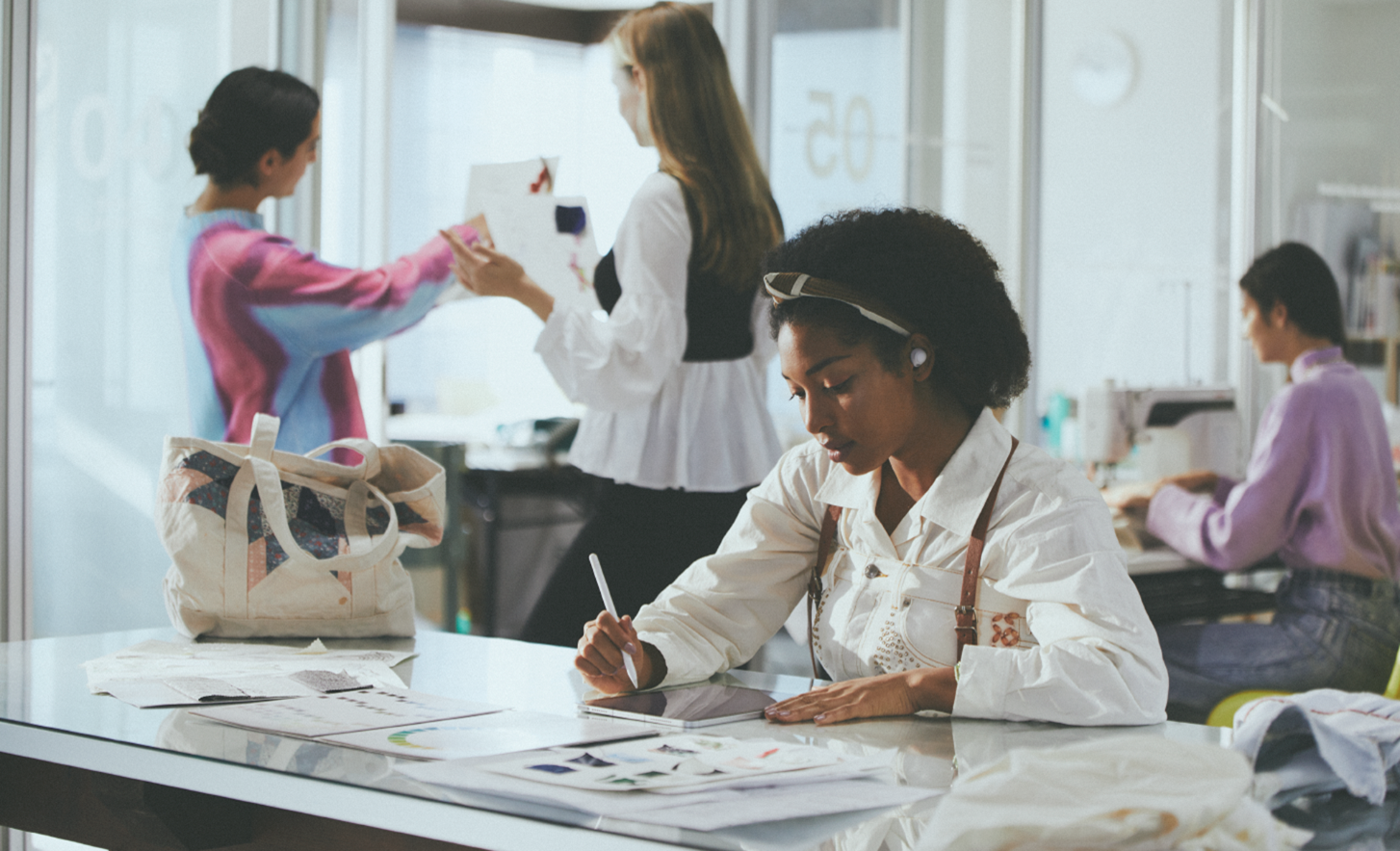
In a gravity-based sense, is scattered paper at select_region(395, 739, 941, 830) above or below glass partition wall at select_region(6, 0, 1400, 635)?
below

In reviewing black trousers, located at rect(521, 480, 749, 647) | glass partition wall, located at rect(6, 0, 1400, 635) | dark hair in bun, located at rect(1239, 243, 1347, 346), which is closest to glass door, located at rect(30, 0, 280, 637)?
glass partition wall, located at rect(6, 0, 1400, 635)

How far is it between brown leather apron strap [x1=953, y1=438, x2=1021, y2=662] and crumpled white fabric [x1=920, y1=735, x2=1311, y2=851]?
491 millimetres

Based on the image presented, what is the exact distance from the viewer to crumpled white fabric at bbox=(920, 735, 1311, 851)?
0.82 meters

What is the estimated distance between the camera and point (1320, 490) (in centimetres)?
310

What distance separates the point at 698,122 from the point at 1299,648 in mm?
1768

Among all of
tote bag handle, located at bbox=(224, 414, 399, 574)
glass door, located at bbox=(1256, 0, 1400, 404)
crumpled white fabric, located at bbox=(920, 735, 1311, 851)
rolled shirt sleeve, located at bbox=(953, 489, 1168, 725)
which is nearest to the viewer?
crumpled white fabric, located at bbox=(920, 735, 1311, 851)

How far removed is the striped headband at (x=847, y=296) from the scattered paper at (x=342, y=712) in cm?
55

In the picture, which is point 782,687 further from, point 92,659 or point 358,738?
point 92,659

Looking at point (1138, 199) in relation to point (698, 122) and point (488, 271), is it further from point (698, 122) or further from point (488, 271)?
point (488, 271)

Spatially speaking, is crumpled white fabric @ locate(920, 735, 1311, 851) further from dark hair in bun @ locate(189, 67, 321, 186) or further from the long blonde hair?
dark hair in bun @ locate(189, 67, 321, 186)

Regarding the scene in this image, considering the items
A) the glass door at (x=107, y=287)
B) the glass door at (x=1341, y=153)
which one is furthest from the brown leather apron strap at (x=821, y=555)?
the glass door at (x=1341, y=153)

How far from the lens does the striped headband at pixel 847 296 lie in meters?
1.43

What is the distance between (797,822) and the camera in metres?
0.94

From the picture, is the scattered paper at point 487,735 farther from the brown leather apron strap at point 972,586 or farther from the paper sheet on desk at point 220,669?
the brown leather apron strap at point 972,586
